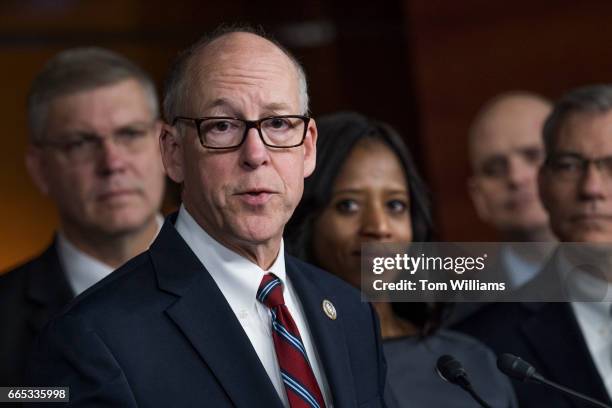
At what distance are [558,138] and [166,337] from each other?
4.89ft

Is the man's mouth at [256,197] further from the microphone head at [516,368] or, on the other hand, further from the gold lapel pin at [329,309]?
the microphone head at [516,368]

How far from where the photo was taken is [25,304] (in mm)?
2662

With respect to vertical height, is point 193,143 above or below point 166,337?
above

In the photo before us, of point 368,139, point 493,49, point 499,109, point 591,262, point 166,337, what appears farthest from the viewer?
point 493,49

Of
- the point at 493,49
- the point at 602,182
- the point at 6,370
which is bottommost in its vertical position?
the point at 6,370

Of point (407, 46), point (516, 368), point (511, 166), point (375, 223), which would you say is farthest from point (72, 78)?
point (407, 46)

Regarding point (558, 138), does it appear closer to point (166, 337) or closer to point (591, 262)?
point (591, 262)

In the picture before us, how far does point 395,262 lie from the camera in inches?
88.4

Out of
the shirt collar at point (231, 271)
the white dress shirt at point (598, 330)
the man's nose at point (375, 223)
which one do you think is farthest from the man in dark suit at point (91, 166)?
the white dress shirt at point (598, 330)

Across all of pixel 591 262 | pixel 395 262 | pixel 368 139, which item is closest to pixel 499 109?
pixel 368 139

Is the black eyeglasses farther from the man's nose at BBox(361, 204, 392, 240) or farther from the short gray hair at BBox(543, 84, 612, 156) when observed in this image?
the short gray hair at BBox(543, 84, 612, 156)

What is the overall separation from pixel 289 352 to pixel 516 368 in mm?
413

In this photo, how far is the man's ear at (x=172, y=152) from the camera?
1.91 meters

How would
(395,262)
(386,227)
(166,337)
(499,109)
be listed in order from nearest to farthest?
1. (166,337)
2. (395,262)
3. (386,227)
4. (499,109)
